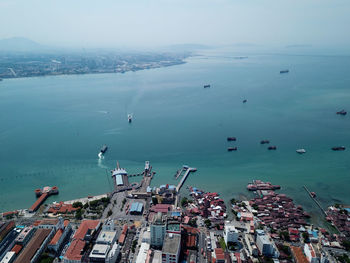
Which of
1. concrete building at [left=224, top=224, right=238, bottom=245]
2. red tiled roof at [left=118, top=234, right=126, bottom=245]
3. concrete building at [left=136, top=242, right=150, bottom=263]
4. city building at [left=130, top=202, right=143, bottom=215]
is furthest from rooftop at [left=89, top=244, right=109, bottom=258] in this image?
concrete building at [left=224, top=224, right=238, bottom=245]

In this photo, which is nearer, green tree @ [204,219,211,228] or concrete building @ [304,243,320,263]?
concrete building @ [304,243,320,263]

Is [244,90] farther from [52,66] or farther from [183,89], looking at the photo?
[52,66]

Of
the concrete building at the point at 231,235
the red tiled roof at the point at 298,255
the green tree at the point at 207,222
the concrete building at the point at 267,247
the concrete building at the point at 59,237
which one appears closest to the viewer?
the red tiled roof at the point at 298,255

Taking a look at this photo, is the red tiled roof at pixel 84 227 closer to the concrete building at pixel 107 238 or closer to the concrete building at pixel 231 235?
the concrete building at pixel 107 238

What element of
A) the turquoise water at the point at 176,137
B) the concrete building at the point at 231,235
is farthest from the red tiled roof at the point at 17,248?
the concrete building at the point at 231,235

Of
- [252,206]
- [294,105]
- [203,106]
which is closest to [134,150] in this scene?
[252,206]

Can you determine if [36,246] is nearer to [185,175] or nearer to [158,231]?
[158,231]

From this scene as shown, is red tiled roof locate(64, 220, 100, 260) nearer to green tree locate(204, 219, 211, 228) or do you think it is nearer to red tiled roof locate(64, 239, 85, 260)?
red tiled roof locate(64, 239, 85, 260)

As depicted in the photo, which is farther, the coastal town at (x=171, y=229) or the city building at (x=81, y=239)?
the coastal town at (x=171, y=229)
